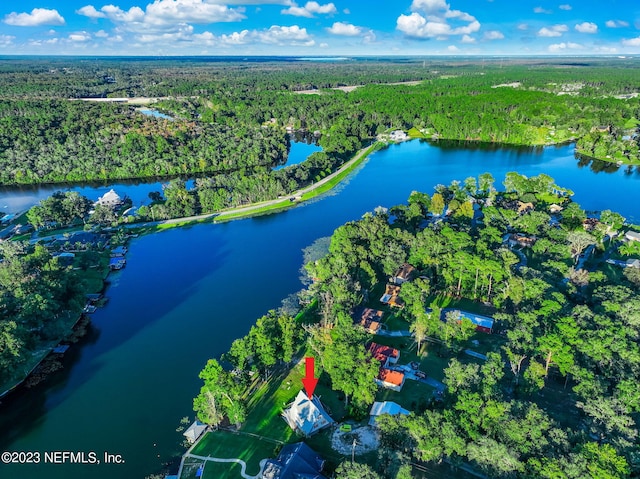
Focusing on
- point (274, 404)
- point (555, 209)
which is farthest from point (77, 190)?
point (555, 209)

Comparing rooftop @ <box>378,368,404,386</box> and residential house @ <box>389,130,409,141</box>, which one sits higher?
residential house @ <box>389,130,409,141</box>

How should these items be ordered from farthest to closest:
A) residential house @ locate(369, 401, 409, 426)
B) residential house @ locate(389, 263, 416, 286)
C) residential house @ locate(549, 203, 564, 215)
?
residential house @ locate(549, 203, 564, 215) → residential house @ locate(389, 263, 416, 286) → residential house @ locate(369, 401, 409, 426)

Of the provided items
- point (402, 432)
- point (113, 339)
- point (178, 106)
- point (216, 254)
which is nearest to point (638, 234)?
point (402, 432)

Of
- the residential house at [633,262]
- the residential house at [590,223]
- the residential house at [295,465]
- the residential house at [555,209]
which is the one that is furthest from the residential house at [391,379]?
the residential house at [555,209]

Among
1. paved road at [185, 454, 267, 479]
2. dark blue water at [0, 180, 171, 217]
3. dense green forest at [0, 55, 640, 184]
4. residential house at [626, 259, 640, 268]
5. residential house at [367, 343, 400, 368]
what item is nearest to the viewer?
paved road at [185, 454, 267, 479]

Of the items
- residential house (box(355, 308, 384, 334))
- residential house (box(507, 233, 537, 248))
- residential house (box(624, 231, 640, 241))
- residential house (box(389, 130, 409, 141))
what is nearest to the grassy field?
residential house (box(355, 308, 384, 334))

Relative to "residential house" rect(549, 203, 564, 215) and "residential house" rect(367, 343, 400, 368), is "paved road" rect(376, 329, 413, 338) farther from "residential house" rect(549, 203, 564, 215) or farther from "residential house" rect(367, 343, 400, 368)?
"residential house" rect(549, 203, 564, 215)

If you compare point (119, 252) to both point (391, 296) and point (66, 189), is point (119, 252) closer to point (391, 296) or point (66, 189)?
point (391, 296)
